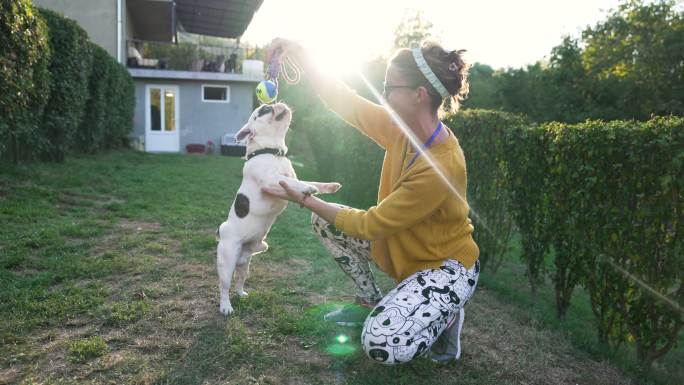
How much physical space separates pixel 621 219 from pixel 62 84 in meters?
10.3

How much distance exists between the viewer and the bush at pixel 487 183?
602 centimetres

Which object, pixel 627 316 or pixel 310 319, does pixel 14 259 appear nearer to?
pixel 310 319

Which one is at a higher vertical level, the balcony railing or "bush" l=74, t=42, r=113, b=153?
the balcony railing

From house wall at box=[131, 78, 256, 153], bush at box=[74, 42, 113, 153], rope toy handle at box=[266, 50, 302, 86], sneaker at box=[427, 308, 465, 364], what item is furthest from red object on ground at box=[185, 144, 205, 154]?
sneaker at box=[427, 308, 465, 364]

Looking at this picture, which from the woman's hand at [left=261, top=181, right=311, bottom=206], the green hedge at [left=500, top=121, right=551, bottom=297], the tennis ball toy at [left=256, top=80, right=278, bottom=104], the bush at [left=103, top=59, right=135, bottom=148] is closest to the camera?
the woman's hand at [left=261, top=181, right=311, bottom=206]

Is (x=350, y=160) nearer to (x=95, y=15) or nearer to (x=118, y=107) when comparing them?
(x=118, y=107)

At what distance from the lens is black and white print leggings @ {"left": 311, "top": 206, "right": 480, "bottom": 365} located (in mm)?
2809

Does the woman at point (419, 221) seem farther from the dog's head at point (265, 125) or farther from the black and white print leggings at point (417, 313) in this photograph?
the dog's head at point (265, 125)

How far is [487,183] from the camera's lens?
6.15m

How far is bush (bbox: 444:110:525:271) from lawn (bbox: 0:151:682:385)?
1.58ft

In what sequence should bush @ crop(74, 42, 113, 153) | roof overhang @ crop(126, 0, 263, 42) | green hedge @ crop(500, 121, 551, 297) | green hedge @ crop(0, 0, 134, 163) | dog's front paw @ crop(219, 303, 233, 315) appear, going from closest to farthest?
1. dog's front paw @ crop(219, 303, 233, 315)
2. green hedge @ crop(500, 121, 551, 297)
3. green hedge @ crop(0, 0, 134, 163)
4. bush @ crop(74, 42, 113, 153)
5. roof overhang @ crop(126, 0, 263, 42)

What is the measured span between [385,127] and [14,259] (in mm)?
3785

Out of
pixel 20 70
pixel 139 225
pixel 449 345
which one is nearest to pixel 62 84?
pixel 20 70

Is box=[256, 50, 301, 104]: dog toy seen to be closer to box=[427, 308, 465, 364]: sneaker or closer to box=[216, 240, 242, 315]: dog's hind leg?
box=[216, 240, 242, 315]: dog's hind leg
